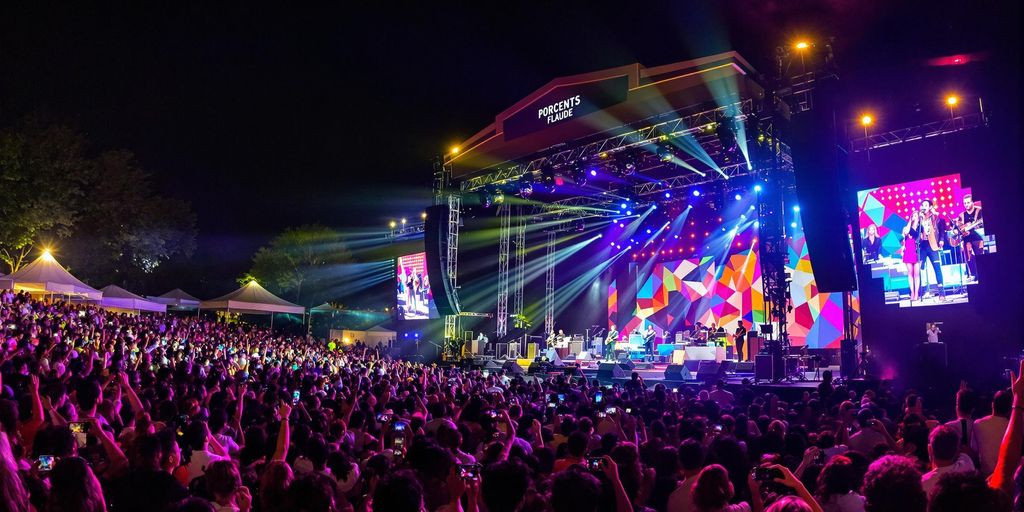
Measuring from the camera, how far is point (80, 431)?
5168 mm

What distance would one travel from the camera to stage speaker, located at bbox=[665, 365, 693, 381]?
56.6ft

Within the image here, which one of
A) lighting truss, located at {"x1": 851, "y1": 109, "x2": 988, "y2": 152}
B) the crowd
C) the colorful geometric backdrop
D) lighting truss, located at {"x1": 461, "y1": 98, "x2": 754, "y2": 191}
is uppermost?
lighting truss, located at {"x1": 461, "y1": 98, "x2": 754, "y2": 191}

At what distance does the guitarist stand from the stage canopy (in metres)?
24.9

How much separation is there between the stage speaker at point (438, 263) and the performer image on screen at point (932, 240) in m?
13.6

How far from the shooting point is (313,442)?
4469mm

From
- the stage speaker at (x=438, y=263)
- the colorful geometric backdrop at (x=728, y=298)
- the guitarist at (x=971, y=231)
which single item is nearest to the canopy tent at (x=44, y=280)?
the stage speaker at (x=438, y=263)

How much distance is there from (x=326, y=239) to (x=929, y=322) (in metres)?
35.6

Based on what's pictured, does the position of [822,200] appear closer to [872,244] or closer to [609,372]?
[872,244]

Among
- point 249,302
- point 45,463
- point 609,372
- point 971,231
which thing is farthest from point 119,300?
point 971,231

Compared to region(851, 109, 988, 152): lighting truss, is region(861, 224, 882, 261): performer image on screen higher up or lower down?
lower down

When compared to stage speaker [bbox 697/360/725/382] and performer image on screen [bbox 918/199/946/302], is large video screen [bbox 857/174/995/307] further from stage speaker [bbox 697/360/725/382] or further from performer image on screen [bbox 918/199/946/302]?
stage speaker [bbox 697/360/725/382]

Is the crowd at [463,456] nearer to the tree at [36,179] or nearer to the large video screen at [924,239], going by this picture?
the large video screen at [924,239]

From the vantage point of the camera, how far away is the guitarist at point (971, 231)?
14305 mm

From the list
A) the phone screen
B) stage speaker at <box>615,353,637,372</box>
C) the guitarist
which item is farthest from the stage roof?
the phone screen
